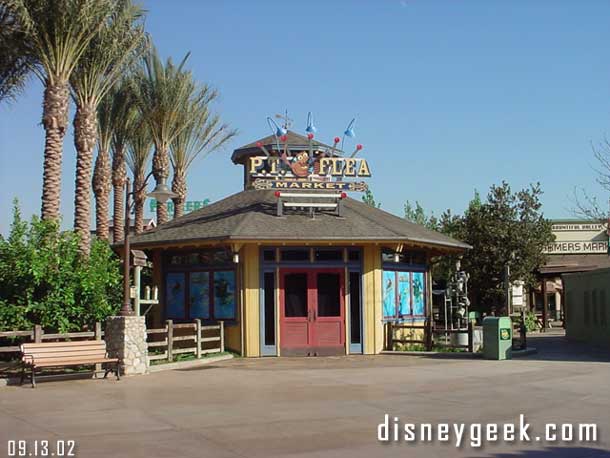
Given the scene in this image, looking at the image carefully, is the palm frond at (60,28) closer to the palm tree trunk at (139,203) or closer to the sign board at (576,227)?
the palm tree trunk at (139,203)

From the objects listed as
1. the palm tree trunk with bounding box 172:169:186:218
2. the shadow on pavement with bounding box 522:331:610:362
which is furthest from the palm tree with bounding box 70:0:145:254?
the shadow on pavement with bounding box 522:331:610:362

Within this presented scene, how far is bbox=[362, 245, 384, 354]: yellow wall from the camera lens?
77.3 ft

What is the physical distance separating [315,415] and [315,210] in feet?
43.9

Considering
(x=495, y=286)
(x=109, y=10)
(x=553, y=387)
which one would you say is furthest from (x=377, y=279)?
(x=495, y=286)

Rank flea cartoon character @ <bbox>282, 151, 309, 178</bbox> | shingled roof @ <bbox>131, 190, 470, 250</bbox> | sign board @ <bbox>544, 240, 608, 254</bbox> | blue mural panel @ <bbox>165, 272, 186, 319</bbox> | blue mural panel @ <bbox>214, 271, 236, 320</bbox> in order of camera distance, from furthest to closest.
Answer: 1. sign board @ <bbox>544, 240, 608, 254</bbox>
2. flea cartoon character @ <bbox>282, 151, 309, 178</bbox>
3. blue mural panel @ <bbox>165, 272, 186, 319</bbox>
4. blue mural panel @ <bbox>214, 271, 236, 320</bbox>
5. shingled roof @ <bbox>131, 190, 470, 250</bbox>

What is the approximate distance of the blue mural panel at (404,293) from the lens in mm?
24891

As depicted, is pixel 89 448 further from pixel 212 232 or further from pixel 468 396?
pixel 212 232

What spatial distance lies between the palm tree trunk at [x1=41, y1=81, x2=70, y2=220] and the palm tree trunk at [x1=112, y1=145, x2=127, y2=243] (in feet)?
36.1

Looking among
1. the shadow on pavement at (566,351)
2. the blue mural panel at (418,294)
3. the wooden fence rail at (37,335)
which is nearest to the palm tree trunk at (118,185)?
the blue mural panel at (418,294)

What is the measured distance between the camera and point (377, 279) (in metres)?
23.7

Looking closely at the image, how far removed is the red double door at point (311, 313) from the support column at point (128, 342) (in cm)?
564

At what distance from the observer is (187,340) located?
23.2 metres

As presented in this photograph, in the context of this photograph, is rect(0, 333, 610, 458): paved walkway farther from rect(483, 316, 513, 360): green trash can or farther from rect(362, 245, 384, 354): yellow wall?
rect(362, 245, 384, 354): yellow wall

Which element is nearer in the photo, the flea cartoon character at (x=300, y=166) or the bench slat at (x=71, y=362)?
the bench slat at (x=71, y=362)
